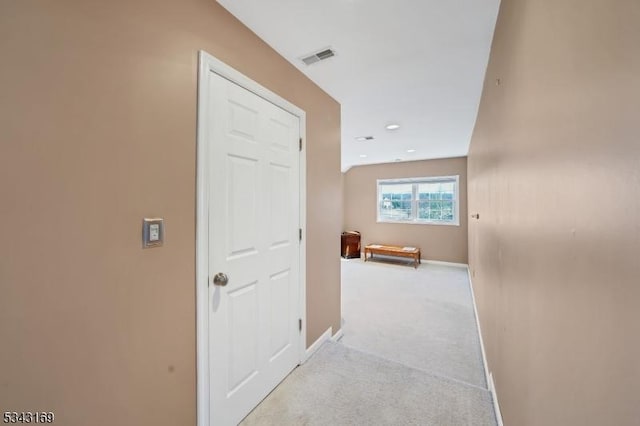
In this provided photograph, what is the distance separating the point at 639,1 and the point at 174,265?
Result: 1568 millimetres

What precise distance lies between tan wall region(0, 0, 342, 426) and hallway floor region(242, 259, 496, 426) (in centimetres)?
74

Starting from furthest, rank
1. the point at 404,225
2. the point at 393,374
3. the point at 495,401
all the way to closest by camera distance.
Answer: the point at 404,225, the point at 393,374, the point at 495,401

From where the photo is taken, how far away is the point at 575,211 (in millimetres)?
625

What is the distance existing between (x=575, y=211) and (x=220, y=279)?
4.77 feet

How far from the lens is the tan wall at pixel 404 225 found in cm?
572

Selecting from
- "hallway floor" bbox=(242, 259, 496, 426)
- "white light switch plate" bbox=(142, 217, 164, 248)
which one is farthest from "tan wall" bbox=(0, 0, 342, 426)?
"hallway floor" bbox=(242, 259, 496, 426)

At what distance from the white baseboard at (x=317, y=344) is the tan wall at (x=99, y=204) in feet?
3.30

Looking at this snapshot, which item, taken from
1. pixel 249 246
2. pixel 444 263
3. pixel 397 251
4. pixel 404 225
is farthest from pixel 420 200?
pixel 249 246

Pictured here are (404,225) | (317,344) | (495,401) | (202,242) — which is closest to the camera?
(202,242)

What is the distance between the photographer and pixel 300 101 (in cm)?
208

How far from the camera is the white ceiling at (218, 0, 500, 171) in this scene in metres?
1.44

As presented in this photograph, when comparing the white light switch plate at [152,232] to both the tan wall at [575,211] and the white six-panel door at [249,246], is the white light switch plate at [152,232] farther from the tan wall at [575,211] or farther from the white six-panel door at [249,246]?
the tan wall at [575,211]

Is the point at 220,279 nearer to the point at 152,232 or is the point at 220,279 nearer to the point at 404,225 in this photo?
the point at 152,232

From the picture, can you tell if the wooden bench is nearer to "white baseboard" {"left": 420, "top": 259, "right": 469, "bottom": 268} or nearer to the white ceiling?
"white baseboard" {"left": 420, "top": 259, "right": 469, "bottom": 268}
